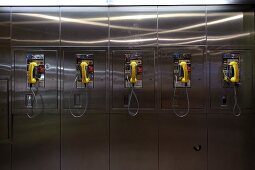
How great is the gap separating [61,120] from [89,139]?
1.65 ft

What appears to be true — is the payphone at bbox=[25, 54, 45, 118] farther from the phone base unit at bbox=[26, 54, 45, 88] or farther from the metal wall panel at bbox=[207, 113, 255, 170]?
the metal wall panel at bbox=[207, 113, 255, 170]

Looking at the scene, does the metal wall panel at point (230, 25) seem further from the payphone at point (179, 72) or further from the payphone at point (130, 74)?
the payphone at point (130, 74)

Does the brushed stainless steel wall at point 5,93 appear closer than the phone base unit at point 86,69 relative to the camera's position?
No

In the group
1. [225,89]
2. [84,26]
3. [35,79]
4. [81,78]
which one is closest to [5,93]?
[35,79]

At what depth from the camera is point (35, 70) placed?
145 inches

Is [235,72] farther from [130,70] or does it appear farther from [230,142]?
[130,70]

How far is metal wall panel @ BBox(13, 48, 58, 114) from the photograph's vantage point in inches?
149

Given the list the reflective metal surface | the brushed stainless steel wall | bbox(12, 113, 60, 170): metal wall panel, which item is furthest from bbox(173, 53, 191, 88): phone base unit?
the brushed stainless steel wall

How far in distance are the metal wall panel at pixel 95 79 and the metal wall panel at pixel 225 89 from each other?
158 cm

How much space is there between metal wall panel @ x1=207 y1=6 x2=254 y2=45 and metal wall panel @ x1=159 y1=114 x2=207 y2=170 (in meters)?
1.22

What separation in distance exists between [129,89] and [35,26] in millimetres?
1703

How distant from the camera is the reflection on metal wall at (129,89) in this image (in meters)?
3.73

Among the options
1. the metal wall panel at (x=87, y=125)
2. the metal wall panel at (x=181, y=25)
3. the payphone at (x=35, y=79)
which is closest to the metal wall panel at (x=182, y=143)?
the metal wall panel at (x=87, y=125)

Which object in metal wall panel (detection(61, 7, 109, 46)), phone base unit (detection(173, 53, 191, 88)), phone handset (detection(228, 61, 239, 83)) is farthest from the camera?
metal wall panel (detection(61, 7, 109, 46))
